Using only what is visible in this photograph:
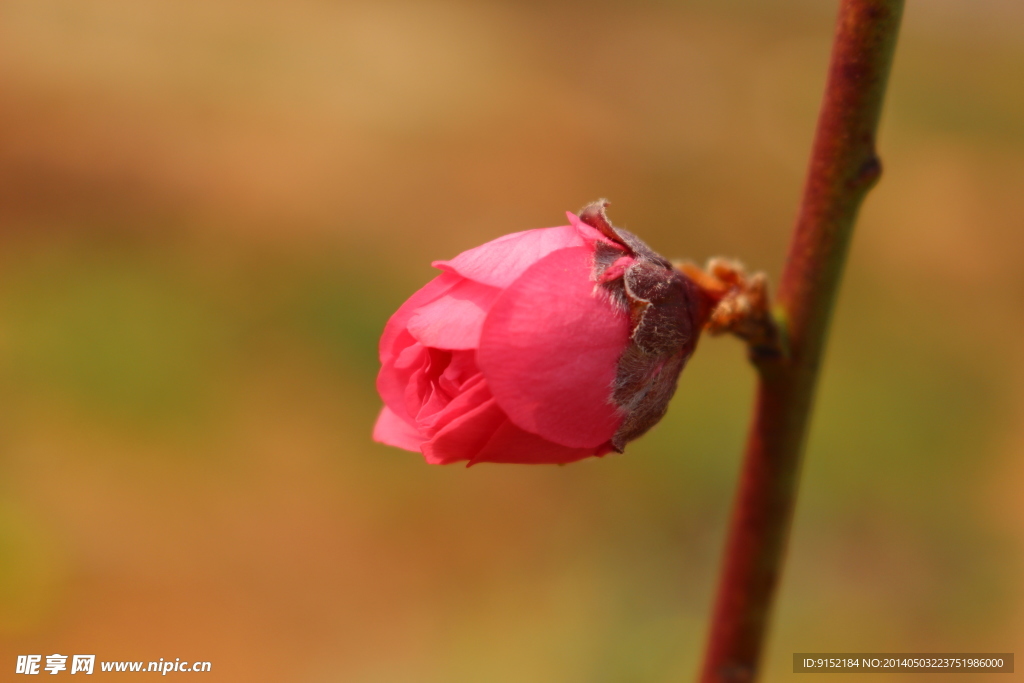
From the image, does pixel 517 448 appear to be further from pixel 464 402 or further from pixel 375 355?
pixel 375 355

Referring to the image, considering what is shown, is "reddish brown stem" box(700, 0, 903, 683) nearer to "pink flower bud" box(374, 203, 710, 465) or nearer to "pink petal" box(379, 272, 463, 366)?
"pink flower bud" box(374, 203, 710, 465)

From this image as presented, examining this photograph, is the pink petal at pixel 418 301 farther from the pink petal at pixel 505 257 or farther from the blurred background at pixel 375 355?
the blurred background at pixel 375 355

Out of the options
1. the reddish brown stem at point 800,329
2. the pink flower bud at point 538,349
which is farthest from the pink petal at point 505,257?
the reddish brown stem at point 800,329

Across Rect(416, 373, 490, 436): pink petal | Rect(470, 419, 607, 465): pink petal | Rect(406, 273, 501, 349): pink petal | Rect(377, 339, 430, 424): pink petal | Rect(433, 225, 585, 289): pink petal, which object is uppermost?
Rect(433, 225, 585, 289): pink petal

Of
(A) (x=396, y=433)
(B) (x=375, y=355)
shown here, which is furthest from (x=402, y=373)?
(B) (x=375, y=355)

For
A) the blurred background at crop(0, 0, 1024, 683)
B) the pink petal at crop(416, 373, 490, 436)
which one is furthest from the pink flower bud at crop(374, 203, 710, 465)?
the blurred background at crop(0, 0, 1024, 683)

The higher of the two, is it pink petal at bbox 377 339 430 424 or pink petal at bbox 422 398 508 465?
pink petal at bbox 377 339 430 424

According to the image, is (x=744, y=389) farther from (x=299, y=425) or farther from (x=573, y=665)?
(x=299, y=425)
